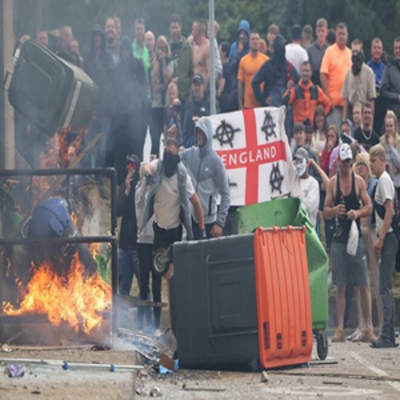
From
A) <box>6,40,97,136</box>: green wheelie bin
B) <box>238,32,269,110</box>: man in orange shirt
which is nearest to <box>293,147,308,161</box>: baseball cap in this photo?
<box>238,32,269,110</box>: man in orange shirt

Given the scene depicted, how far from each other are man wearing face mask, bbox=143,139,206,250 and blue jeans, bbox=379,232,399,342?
187cm

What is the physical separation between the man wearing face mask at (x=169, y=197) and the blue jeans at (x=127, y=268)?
6.13 feet

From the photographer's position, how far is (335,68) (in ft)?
66.8

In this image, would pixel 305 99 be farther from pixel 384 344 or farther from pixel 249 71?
pixel 384 344

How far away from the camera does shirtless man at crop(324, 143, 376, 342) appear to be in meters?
15.1

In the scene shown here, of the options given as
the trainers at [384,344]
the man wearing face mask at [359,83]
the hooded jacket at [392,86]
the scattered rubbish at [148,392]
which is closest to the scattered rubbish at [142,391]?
the scattered rubbish at [148,392]

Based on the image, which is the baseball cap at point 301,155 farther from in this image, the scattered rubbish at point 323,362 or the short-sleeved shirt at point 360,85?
the scattered rubbish at point 323,362

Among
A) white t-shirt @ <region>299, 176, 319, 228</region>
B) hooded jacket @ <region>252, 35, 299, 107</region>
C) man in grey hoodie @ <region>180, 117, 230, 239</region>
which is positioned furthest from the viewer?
hooded jacket @ <region>252, 35, 299, 107</region>

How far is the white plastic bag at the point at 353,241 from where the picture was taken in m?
15.0

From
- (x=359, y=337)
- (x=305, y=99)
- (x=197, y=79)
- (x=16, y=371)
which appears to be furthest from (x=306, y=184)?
(x=16, y=371)

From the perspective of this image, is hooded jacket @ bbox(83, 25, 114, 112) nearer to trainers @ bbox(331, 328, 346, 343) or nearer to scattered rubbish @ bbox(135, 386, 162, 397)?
trainers @ bbox(331, 328, 346, 343)

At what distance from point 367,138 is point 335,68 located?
5.81ft

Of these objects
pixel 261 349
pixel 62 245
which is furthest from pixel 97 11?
pixel 261 349

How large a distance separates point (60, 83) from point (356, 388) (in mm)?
4328
